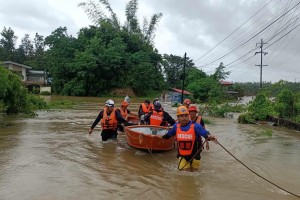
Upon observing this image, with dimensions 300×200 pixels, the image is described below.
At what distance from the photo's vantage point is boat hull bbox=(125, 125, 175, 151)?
10.6 metres

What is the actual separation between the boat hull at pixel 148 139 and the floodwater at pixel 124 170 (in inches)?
11.9

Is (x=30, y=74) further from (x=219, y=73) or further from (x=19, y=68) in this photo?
(x=219, y=73)

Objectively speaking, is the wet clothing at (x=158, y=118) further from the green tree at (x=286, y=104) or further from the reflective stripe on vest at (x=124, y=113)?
the green tree at (x=286, y=104)

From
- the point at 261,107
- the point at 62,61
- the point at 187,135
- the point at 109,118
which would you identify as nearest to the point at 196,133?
the point at 187,135

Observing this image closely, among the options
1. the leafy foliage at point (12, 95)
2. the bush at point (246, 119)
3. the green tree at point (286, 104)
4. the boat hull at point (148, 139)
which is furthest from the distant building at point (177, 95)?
the boat hull at point (148, 139)

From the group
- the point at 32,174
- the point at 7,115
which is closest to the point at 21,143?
the point at 32,174

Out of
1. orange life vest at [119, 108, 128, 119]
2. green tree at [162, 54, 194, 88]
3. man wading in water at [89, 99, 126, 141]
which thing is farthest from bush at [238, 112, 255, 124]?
green tree at [162, 54, 194, 88]

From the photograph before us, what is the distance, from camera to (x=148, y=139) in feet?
34.7

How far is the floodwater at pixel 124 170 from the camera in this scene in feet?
24.4

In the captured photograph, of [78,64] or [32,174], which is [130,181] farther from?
[78,64]

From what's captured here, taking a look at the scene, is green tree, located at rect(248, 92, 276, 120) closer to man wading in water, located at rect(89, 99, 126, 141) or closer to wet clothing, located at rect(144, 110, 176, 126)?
wet clothing, located at rect(144, 110, 176, 126)

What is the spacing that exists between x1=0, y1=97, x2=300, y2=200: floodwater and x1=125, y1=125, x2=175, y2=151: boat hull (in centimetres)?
30

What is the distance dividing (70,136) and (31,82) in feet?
154

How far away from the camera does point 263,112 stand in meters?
23.5
